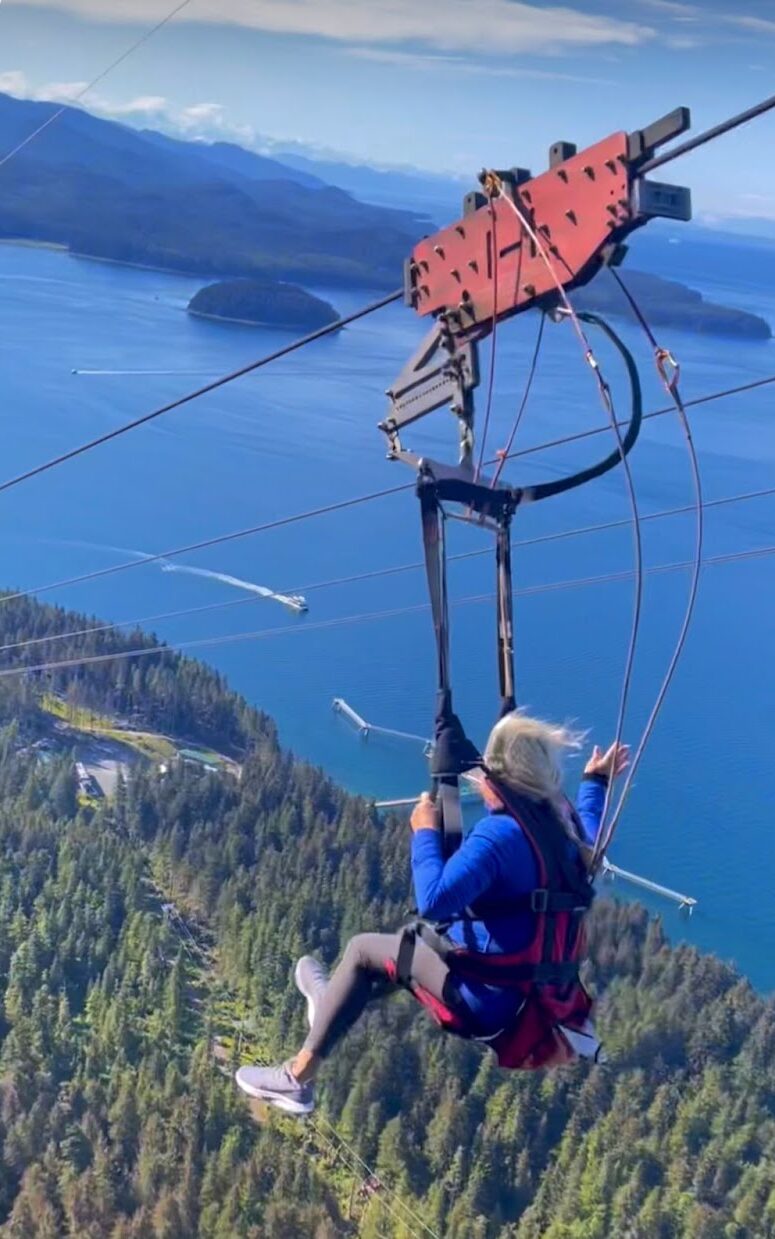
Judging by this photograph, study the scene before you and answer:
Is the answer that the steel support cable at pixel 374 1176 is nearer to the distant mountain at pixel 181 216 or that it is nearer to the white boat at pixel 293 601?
the white boat at pixel 293 601

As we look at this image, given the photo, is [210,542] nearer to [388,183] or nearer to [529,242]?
[529,242]

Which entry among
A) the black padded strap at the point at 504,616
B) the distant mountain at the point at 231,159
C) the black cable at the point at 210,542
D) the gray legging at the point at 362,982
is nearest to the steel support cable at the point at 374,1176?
the black cable at the point at 210,542

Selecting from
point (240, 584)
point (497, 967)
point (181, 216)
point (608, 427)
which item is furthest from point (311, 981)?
point (181, 216)

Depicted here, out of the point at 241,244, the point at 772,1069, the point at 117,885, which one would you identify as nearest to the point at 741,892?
the point at 772,1069

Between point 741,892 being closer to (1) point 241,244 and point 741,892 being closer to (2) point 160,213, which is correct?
(1) point 241,244

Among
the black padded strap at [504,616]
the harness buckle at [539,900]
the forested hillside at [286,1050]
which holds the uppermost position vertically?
the black padded strap at [504,616]

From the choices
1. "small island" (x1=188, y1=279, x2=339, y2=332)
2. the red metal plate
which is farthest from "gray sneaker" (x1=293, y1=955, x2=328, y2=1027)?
"small island" (x1=188, y1=279, x2=339, y2=332)
